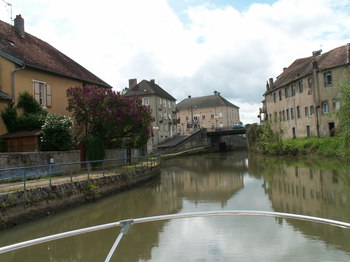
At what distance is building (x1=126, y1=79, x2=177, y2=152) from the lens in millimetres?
58969

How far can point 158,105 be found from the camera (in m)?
59.8

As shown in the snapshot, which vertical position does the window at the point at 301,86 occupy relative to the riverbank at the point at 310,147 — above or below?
above

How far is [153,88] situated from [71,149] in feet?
138

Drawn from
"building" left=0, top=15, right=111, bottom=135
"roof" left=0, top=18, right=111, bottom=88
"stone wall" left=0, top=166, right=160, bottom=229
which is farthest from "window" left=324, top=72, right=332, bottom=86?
"stone wall" left=0, top=166, right=160, bottom=229

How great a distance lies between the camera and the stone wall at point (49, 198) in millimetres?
10648

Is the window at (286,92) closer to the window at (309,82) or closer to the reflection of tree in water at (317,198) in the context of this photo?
the window at (309,82)

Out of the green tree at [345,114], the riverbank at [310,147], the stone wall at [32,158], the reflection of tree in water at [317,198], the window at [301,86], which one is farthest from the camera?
the window at [301,86]

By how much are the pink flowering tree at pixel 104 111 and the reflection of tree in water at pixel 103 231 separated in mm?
5195

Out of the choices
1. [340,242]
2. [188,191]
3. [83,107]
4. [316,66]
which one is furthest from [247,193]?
[316,66]

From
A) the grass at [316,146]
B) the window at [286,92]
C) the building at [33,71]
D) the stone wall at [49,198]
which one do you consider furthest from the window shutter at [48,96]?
the window at [286,92]

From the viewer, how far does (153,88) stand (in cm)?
6088

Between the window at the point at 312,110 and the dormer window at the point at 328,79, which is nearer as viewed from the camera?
the dormer window at the point at 328,79

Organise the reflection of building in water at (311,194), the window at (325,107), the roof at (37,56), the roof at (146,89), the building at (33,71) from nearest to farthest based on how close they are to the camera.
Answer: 1. the reflection of building in water at (311,194)
2. the building at (33,71)
3. the roof at (37,56)
4. the window at (325,107)
5. the roof at (146,89)

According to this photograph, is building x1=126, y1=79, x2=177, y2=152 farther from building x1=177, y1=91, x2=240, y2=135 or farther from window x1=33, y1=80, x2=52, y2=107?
window x1=33, y1=80, x2=52, y2=107
